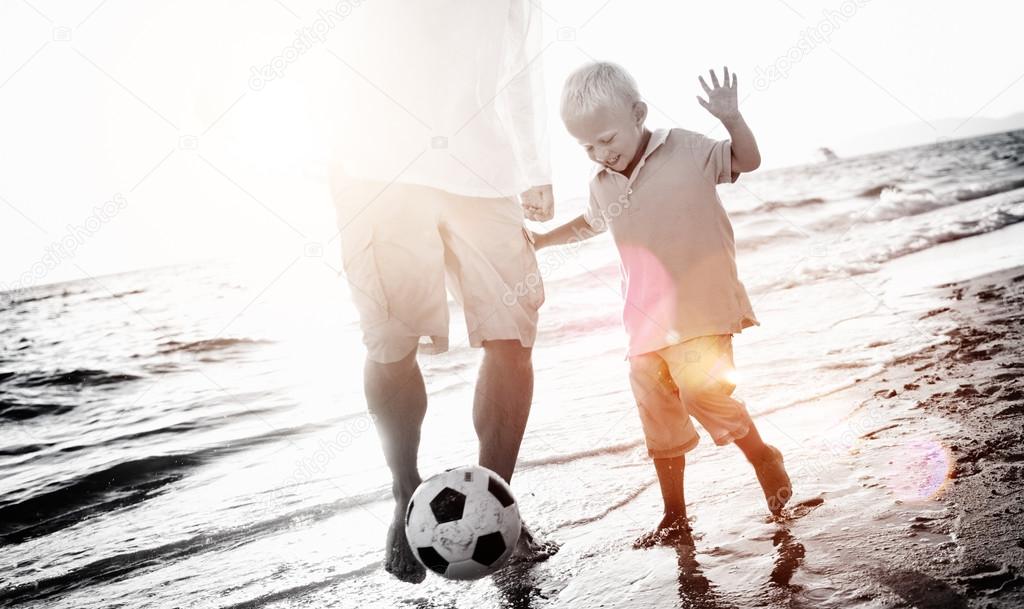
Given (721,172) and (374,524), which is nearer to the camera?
(721,172)

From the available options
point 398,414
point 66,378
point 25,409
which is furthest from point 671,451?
point 66,378

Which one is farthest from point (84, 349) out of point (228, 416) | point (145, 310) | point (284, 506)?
point (284, 506)

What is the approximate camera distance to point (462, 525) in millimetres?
2088

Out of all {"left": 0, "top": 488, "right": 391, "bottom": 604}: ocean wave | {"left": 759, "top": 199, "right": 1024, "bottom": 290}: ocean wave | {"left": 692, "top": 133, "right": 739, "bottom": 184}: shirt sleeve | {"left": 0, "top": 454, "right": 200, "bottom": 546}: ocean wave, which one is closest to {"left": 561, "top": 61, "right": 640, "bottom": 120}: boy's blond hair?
{"left": 692, "top": 133, "right": 739, "bottom": 184}: shirt sleeve

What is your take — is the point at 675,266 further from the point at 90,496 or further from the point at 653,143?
the point at 90,496

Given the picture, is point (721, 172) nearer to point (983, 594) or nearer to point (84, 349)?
point (983, 594)

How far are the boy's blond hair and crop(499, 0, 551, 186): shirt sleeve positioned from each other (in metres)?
0.35

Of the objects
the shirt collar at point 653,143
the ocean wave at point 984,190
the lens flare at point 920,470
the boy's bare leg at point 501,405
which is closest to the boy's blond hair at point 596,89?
the shirt collar at point 653,143

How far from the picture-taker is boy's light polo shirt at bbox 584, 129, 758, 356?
2.44 meters

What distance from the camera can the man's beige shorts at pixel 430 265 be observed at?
2.37 m

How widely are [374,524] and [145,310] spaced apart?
18575mm

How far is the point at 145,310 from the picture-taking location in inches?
750

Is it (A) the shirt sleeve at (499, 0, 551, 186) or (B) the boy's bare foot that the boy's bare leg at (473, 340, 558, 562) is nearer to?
(A) the shirt sleeve at (499, 0, 551, 186)

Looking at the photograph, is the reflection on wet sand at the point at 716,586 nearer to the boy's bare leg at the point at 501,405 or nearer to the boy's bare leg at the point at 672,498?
the boy's bare leg at the point at 672,498
